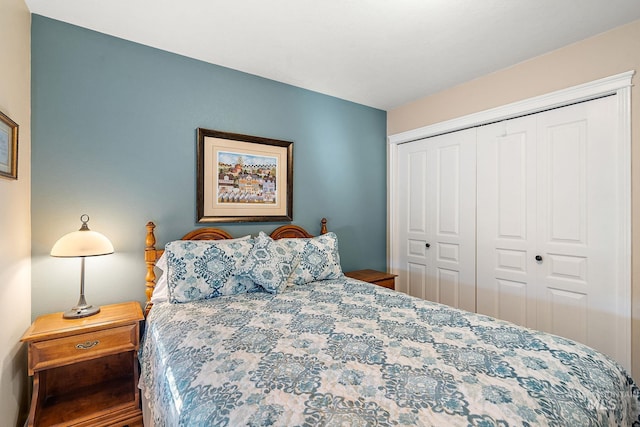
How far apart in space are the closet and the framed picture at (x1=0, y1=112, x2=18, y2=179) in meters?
3.23

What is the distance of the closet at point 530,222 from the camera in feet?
6.86

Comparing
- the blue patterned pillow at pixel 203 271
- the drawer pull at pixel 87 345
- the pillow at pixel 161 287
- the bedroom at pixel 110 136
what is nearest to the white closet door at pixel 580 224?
the bedroom at pixel 110 136

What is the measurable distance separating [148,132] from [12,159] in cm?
80

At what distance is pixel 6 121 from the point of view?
1462 millimetres

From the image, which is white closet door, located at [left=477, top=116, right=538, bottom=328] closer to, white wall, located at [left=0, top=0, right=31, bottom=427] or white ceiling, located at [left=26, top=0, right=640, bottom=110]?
white ceiling, located at [left=26, top=0, right=640, bottom=110]

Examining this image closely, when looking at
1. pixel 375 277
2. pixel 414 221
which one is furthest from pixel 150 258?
pixel 414 221

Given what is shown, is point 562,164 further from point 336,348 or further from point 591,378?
point 336,348

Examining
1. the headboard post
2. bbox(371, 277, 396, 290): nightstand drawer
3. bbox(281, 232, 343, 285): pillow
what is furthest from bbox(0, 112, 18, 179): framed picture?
bbox(371, 277, 396, 290): nightstand drawer

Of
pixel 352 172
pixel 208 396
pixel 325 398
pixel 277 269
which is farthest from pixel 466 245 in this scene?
pixel 208 396

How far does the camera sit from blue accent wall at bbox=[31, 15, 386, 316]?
190 centimetres

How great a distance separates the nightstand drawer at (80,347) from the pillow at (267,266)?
75 cm

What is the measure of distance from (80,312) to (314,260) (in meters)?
1.56

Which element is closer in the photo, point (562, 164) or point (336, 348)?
point (336, 348)

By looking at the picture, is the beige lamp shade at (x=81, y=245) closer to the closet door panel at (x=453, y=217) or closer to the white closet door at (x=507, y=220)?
the closet door panel at (x=453, y=217)
